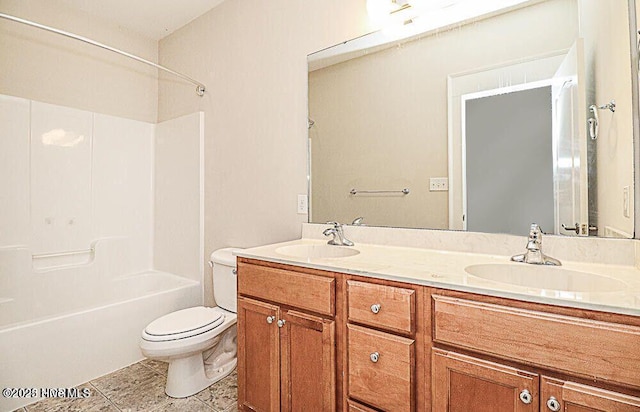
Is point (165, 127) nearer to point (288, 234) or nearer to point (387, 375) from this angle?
point (288, 234)

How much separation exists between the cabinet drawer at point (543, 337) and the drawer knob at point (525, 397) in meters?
0.08

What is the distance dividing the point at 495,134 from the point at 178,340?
1860mm

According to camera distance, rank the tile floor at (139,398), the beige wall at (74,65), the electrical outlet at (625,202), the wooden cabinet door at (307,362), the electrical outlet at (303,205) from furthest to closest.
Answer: the beige wall at (74,65), the electrical outlet at (303,205), the tile floor at (139,398), the wooden cabinet door at (307,362), the electrical outlet at (625,202)

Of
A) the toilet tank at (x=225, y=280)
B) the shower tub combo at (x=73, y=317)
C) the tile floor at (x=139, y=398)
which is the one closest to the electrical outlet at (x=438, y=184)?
the toilet tank at (x=225, y=280)

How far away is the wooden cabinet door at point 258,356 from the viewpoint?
1468mm

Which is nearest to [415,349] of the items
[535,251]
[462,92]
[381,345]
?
[381,345]

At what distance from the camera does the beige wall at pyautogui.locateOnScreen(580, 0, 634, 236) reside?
1185 mm

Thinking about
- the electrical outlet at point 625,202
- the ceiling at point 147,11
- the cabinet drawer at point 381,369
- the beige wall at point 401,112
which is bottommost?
the cabinet drawer at point 381,369

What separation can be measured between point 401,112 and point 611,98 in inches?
32.1

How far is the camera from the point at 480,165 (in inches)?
59.7

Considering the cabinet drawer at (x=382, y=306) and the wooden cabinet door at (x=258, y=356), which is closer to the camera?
the cabinet drawer at (x=382, y=306)

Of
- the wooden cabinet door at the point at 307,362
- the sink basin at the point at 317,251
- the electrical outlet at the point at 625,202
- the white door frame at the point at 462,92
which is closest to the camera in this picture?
the electrical outlet at the point at 625,202

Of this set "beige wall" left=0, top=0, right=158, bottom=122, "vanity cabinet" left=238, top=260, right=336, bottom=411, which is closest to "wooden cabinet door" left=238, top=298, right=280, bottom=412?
"vanity cabinet" left=238, top=260, right=336, bottom=411

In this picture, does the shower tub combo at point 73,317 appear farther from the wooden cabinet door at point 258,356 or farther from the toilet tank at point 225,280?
the wooden cabinet door at point 258,356
